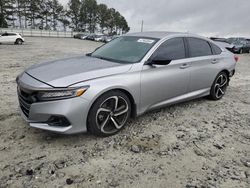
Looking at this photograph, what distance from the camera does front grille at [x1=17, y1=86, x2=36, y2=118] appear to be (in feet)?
9.59

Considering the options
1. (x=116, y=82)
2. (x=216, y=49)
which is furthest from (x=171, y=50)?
(x=216, y=49)

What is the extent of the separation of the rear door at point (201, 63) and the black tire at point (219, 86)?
0.18m

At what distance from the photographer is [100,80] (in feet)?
10.0

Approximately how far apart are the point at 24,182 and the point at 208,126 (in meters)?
2.91

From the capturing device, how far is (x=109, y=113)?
3281 millimetres

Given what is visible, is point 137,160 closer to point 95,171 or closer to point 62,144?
point 95,171

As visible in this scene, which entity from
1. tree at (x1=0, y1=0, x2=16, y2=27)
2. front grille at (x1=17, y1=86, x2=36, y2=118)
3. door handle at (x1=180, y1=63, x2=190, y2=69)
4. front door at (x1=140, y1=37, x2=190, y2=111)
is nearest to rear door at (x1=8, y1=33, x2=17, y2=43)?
front grille at (x1=17, y1=86, x2=36, y2=118)

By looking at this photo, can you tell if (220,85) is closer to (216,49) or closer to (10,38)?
(216,49)

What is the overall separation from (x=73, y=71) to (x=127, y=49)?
3.91 feet

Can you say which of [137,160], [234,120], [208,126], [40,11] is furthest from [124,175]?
[40,11]

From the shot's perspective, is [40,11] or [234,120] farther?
[40,11]

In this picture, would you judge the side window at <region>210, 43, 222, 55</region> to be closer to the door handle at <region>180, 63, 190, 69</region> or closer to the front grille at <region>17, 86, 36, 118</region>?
the door handle at <region>180, 63, 190, 69</region>

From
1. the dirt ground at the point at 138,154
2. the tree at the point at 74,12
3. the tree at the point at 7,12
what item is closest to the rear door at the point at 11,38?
the dirt ground at the point at 138,154

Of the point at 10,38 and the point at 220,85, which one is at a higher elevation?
the point at 10,38
